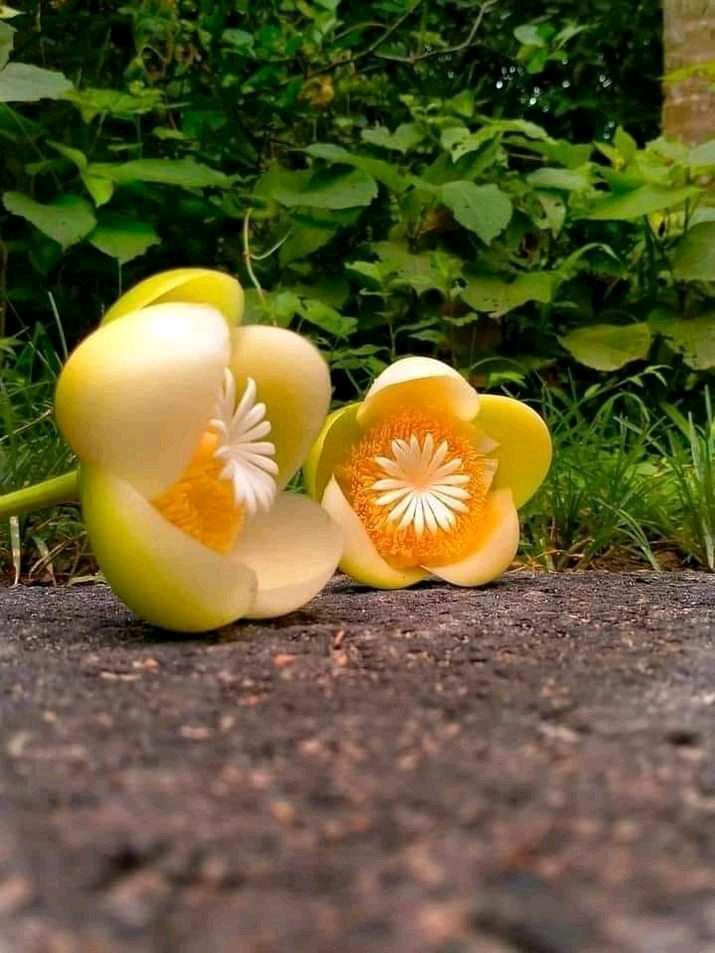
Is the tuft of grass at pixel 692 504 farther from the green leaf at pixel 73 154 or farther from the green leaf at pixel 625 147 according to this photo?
the green leaf at pixel 73 154

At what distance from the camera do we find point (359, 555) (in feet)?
2.22

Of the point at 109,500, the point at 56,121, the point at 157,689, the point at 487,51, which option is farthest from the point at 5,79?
the point at 487,51

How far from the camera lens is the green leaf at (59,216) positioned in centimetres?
124

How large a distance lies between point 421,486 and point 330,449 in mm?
73

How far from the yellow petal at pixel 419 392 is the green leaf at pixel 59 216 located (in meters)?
0.70

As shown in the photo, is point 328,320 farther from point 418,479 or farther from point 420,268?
point 418,479

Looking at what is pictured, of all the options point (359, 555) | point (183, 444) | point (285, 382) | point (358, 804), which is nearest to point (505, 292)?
point (359, 555)

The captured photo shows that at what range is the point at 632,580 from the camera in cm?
79

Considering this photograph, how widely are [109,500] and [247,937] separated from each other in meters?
0.29

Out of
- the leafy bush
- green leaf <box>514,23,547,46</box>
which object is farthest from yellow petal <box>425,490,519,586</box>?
green leaf <box>514,23,547,46</box>

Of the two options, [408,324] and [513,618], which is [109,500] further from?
[408,324]

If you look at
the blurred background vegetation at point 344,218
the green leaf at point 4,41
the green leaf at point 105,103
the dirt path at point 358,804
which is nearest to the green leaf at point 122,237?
the blurred background vegetation at point 344,218

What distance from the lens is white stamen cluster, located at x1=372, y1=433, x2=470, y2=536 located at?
0.69m

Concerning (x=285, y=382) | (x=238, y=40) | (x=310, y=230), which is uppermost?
(x=238, y=40)
